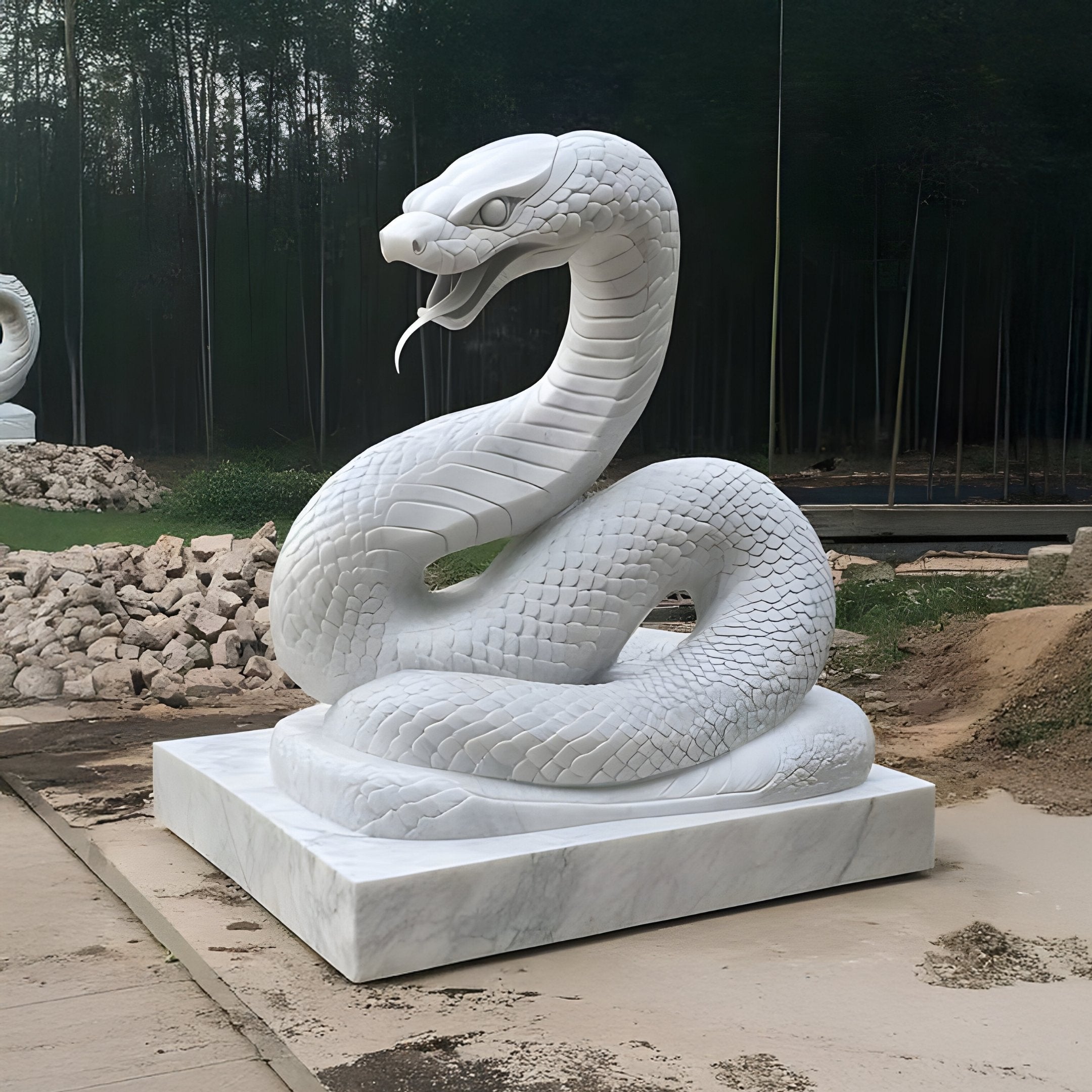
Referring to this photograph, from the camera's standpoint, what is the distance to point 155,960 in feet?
7.86

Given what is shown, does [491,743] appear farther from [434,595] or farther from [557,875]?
[434,595]

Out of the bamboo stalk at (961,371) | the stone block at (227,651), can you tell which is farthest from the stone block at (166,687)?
the bamboo stalk at (961,371)

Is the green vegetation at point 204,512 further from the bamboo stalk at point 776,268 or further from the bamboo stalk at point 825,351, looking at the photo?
the bamboo stalk at point 825,351

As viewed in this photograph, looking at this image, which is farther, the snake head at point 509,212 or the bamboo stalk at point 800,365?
the bamboo stalk at point 800,365

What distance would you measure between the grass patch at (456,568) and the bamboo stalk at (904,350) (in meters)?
2.28

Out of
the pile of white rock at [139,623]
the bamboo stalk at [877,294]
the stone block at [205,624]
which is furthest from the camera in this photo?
the bamboo stalk at [877,294]

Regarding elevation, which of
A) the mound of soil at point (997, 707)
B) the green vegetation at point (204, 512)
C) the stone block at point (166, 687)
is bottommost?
the stone block at point (166, 687)

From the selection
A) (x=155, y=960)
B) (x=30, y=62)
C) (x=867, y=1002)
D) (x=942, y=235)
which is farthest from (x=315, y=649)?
(x=942, y=235)

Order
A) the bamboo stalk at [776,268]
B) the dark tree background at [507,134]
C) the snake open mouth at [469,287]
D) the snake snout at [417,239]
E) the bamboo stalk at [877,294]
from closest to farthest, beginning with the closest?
the snake snout at [417,239], the snake open mouth at [469,287], the dark tree background at [507,134], the bamboo stalk at [776,268], the bamboo stalk at [877,294]

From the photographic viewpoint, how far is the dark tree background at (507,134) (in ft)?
20.8

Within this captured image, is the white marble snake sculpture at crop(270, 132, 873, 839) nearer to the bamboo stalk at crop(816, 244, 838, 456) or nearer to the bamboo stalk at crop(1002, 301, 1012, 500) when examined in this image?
the bamboo stalk at crop(816, 244, 838, 456)

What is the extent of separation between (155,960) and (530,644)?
0.95 metres

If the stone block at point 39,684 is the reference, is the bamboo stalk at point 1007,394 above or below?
above

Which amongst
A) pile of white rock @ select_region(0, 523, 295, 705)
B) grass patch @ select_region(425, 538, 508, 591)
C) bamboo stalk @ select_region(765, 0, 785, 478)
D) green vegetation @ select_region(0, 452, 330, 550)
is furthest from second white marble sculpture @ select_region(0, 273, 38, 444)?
bamboo stalk @ select_region(765, 0, 785, 478)
